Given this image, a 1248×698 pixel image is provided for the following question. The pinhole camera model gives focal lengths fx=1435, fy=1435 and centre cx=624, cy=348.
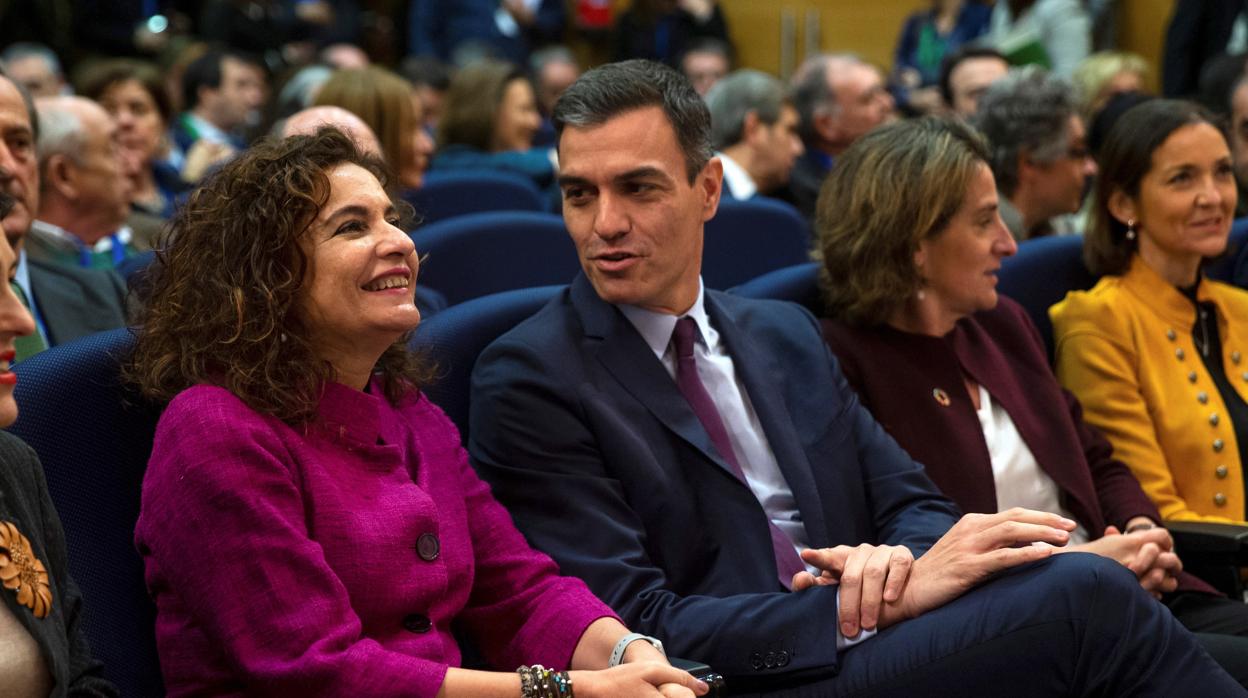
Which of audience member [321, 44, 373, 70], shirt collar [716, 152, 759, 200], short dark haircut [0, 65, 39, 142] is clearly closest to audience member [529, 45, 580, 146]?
audience member [321, 44, 373, 70]

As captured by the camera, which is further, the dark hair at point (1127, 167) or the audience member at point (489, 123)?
the audience member at point (489, 123)

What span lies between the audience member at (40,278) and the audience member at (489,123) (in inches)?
102

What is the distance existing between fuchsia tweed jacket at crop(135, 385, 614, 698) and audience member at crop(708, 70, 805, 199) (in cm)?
301

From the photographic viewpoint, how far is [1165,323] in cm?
271

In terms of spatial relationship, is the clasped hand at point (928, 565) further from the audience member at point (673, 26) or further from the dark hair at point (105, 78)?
the audience member at point (673, 26)

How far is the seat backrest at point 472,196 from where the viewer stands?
13.2 feet

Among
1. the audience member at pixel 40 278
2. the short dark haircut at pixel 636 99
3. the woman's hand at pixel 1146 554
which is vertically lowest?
the woman's hand at pixel 1146 554

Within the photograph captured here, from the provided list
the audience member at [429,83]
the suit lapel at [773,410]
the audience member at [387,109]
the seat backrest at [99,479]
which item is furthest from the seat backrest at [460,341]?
the audience member at [429,83]

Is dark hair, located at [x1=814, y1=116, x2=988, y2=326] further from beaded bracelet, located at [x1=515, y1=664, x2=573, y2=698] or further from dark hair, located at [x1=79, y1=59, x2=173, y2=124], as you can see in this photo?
dark hair, located at [x1=79, y1=59, x2=173, y2=124]

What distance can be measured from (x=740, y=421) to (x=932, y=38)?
596 cm

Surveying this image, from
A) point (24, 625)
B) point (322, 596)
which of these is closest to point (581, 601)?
point (322, 596)

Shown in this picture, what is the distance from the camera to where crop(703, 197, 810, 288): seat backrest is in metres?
3.30

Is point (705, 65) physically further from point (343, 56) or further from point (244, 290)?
point (244, 290)

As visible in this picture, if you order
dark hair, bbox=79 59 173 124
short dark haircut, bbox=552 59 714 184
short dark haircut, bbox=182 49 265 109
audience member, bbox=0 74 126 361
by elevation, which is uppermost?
short dark haircut, bbox=552 59 714 184
